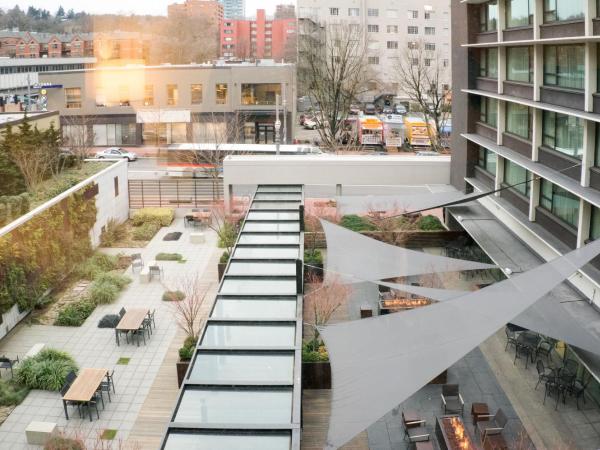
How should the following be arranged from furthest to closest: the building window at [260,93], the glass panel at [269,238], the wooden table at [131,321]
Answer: the building window at [260,93] < the glass panel at [269,238] < the wooden table at [131,321]

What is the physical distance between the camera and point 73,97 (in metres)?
48.5

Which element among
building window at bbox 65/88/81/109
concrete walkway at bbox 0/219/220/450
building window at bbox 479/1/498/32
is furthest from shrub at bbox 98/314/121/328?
building window at bbox 65/88/81/109

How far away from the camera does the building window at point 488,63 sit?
71.7 feet

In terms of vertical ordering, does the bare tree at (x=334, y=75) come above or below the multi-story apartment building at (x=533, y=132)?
above

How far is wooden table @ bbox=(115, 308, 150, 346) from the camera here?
56.3 ft

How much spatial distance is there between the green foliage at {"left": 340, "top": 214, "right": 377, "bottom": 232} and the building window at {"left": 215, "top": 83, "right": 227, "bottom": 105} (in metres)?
24.4

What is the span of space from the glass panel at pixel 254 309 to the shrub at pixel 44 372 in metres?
4.06

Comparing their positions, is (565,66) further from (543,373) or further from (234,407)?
(234,407)

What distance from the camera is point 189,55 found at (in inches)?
2872

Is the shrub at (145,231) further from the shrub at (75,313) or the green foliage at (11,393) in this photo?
the green foliage at (11,393)

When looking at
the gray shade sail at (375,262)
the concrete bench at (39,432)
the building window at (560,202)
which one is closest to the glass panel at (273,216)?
the gray shade sail at (375,262)

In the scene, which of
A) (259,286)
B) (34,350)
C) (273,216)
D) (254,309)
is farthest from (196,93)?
(254,309)

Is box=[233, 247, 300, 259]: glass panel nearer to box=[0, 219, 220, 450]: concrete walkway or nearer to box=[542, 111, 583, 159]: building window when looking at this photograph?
box=[0, 219, 220, 450]: concrete walkway

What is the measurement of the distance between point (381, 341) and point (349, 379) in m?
1.10
